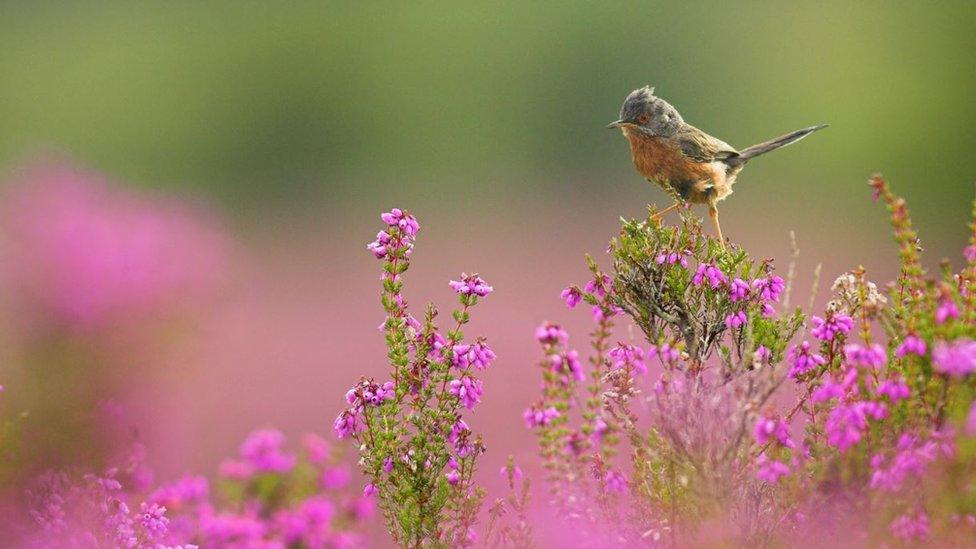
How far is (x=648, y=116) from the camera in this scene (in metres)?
5.68

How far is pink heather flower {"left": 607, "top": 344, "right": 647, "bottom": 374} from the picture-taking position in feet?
12.6

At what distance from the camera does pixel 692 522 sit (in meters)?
3.69

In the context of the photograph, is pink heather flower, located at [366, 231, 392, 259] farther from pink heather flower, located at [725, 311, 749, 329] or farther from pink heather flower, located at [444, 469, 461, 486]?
pink heather flower, located at [725, 311, 749, 329]

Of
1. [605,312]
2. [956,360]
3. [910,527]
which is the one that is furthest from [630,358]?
[956,360]

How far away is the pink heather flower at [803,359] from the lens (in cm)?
371

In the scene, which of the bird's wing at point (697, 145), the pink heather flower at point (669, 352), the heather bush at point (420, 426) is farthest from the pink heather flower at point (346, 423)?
the bird's wing at point (697, 145)

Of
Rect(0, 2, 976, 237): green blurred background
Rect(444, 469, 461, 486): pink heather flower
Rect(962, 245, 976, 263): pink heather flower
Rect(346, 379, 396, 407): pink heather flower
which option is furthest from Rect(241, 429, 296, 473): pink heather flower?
Rect(0, 2, 976, 237): green blurred background

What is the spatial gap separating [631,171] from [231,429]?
18.5 meters

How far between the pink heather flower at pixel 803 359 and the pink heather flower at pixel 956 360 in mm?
750

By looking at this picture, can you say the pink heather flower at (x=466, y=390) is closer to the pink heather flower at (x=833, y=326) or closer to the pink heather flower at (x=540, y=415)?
the pink heather flower at (x=540, y=415)

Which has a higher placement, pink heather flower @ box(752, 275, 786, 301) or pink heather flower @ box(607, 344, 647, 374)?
pink heather flower @ box(752, 275, 786, 301)

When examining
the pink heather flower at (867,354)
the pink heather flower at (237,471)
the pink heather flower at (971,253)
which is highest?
the pink heather flower at (971,253)

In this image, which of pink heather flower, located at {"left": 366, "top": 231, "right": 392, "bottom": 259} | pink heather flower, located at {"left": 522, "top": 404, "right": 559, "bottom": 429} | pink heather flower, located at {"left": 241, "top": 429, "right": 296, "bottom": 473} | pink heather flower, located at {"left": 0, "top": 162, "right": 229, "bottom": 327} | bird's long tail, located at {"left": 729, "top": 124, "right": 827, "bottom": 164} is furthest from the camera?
bird's long tail, located at {"left": 729, "top": 124, "right": 827, "bottom": 164}

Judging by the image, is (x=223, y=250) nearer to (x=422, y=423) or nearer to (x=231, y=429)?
(x=422, y=423)
